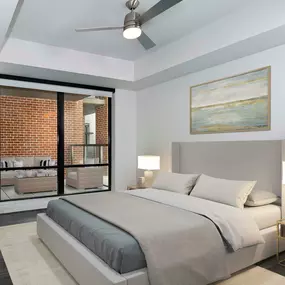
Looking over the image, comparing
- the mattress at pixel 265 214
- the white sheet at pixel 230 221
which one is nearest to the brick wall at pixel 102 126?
the white sheet at pixel 230 221

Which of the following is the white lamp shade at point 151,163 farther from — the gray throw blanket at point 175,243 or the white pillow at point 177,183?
the gray throw blanket at point 175,243

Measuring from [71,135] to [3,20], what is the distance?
3109 mm

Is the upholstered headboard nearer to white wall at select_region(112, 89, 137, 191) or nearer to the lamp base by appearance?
the lamp base

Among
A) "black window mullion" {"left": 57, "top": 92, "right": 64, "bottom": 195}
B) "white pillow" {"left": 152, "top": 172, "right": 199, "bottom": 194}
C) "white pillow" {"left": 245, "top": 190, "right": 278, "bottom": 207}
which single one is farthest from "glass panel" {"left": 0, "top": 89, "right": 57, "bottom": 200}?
"white pillow" {"left": 245, "top": 190, "right": 278, "bottom": 207}

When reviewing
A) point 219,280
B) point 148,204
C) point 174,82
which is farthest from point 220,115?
point 219,280

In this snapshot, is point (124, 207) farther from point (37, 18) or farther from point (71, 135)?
point (71, 135)

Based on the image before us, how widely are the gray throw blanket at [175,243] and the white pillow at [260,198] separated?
0.83 metres

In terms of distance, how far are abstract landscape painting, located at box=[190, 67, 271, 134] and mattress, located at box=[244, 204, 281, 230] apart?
3.35ft

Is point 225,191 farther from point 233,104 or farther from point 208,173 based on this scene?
point 233,104

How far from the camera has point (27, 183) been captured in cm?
542

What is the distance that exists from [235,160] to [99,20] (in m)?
2.56

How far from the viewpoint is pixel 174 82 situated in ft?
16.0

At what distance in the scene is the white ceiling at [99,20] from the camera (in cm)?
305

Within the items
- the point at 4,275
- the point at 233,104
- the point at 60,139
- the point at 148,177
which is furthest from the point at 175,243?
→ the point at 60,139
